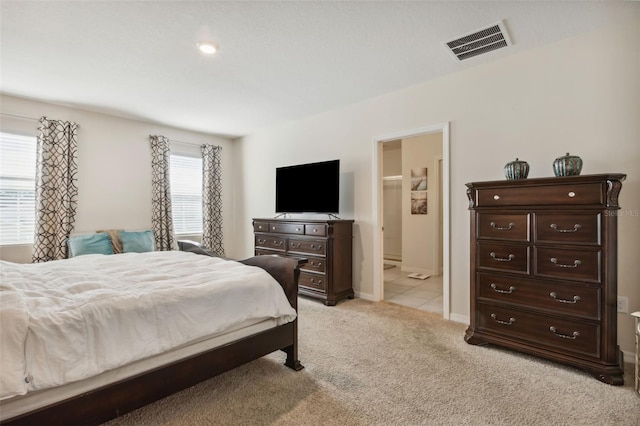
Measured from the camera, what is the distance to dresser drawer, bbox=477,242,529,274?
7.89 feet

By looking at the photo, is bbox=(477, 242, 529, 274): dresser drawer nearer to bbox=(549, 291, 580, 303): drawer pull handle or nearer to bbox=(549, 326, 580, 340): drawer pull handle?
bbox=(549, 291, 580, 303): drawer pull handle

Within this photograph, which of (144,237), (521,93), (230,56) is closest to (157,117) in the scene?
(144,237)

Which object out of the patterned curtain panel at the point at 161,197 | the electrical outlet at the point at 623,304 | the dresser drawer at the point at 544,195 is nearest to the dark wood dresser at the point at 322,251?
the dresser drawer at the point at 544,195

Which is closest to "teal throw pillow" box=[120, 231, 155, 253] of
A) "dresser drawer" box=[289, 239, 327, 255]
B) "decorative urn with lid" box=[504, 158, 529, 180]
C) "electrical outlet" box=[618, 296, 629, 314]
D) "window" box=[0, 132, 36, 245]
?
"window" box=[0, 132, 36, 245]

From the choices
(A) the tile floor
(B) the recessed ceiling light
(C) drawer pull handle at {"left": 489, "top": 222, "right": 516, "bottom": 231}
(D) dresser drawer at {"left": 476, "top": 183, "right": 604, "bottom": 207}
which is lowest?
(A) the tile floor

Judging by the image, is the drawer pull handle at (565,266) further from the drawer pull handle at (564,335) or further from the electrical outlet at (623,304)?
the electrical outlet at (623,304)

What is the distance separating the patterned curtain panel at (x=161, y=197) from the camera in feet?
16.0

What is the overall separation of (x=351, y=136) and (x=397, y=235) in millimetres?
3729

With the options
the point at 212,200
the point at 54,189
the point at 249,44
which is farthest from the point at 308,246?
Result: the point at 54,189

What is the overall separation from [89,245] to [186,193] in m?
1.76

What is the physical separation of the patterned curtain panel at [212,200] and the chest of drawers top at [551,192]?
4.41m

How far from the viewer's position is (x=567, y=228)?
7.29 feet

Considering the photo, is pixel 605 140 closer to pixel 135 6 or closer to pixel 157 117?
pixel 135 6

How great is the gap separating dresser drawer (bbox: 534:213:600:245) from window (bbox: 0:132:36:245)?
5.53 metres
